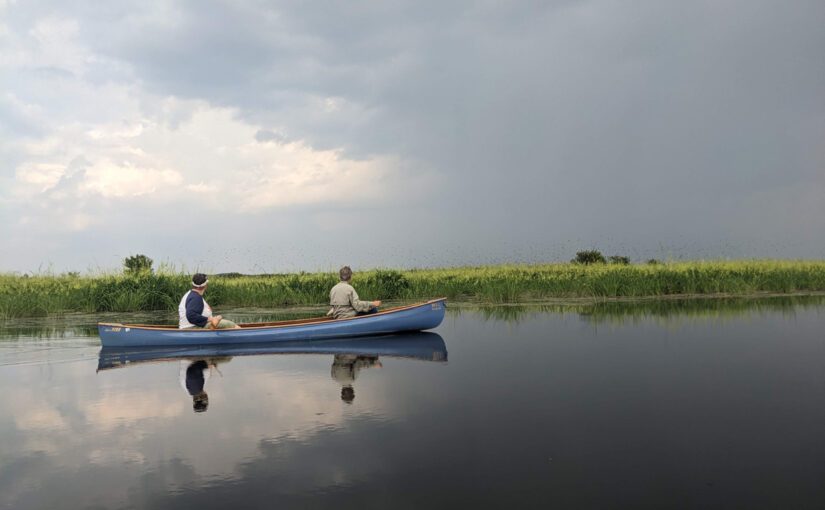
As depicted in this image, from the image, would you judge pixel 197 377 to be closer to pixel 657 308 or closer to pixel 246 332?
pixel 246 332

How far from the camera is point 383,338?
13.6m

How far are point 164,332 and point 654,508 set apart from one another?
1043 cm

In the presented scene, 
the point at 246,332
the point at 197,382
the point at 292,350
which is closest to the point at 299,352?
the point at 292,350

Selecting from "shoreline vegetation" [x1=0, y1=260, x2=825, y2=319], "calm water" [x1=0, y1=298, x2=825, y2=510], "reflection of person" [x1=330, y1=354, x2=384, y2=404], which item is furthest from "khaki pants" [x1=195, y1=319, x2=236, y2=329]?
"shoreline vegetation" [x1=0, y1=260, x2=825, y2=319]

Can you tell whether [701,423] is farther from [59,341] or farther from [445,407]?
[59,341]

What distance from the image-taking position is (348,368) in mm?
9648

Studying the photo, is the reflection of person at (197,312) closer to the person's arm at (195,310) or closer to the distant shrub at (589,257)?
the person's arm at (195,310)

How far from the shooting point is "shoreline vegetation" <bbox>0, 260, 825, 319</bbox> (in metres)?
21.8

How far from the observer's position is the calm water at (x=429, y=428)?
15.3 feet

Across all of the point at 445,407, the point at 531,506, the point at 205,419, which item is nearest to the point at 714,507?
the point at 531,506

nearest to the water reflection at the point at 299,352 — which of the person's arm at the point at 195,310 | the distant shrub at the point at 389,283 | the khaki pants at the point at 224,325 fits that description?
the khaki pants at the point at 224,325

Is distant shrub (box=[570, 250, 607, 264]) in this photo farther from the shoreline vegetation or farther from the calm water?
the calm water

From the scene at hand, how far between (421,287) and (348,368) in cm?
1464

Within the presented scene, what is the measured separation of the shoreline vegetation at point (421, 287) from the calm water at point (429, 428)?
1067 cm
